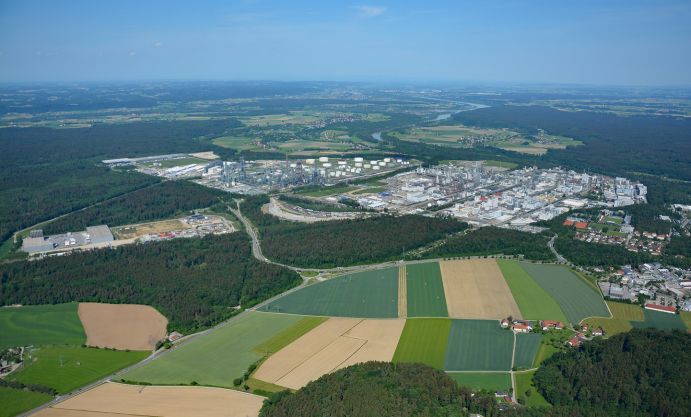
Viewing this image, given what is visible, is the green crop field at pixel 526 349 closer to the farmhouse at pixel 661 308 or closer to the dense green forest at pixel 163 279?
the farmhouse at pixel 661 308

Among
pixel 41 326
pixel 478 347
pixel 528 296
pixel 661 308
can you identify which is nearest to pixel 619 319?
pixel 661 308

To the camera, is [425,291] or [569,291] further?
[425,291]

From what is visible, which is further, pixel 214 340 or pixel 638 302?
pixel 638 302

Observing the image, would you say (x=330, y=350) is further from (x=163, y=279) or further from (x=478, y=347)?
(x=163, y=279)

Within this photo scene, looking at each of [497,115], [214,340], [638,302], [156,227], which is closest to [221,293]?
[214,340]

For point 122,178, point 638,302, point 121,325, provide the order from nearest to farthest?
point 121,325, point 638,302, point 122,178

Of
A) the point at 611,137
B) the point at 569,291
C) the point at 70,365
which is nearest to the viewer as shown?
the point at 70,365

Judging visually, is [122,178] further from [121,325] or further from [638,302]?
[638,302]
